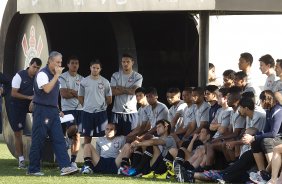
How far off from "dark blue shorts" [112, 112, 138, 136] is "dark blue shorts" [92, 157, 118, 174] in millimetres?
981

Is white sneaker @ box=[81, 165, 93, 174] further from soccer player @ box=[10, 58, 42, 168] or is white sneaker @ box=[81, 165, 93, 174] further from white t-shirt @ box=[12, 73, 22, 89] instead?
white t-shirt @ box=[12, 73, 22, 89]

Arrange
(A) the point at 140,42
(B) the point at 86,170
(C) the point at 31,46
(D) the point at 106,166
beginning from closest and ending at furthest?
(B) the point at 86,170 < (D) the point at 106,166 < (C) the point at 31,46 < (A) the point at 140,42

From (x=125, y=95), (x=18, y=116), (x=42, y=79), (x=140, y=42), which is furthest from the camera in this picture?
(x=140, y=42)

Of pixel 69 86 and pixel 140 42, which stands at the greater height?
pixel 140 42

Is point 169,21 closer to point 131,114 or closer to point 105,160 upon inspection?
point 131,114

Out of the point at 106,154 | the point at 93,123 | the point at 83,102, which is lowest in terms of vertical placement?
the point at 106,154

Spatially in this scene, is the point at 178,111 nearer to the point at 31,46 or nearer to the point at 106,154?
the point at 106,154

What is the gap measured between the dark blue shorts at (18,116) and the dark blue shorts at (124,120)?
1.59 m

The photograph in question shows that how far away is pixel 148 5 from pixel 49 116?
219 centimetres

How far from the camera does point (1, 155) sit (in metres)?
21.8

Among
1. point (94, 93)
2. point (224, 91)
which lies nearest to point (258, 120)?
point (224, 91)

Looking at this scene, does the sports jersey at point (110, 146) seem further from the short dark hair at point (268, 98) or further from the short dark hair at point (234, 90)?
the short dark hair at point (268, 98)

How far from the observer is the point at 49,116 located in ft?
53.9

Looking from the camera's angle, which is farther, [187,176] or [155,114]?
[155,114]
